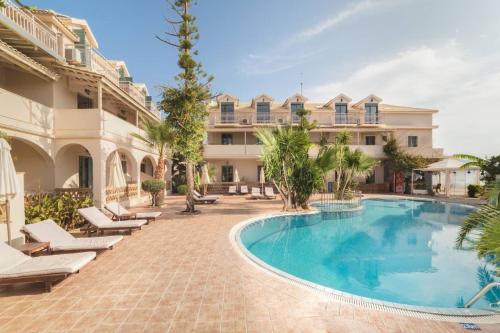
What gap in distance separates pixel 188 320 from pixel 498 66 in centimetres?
1651

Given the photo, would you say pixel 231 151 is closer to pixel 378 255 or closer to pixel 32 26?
pixel 32 26

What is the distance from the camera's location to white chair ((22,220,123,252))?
19.8 ft

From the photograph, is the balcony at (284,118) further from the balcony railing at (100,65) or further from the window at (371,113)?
the balcony railing at (100,65)

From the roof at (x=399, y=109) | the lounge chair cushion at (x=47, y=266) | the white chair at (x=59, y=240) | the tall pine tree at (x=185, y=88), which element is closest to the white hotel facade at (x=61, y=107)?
the tall pine tree at (x=185, y=88)

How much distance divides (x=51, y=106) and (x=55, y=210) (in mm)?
6378

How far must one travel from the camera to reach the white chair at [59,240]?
6027 millimetres

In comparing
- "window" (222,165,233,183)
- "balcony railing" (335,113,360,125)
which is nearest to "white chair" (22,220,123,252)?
"window" (222,165,233,183)

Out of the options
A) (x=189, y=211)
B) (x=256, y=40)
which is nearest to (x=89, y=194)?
(x=189, y=211)

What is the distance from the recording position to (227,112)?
90.7ft

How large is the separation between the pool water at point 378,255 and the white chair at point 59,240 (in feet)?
14.8

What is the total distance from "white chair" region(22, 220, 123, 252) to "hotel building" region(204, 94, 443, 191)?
19.4 m

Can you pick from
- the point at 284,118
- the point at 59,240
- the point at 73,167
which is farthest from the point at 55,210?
the point at 284,118

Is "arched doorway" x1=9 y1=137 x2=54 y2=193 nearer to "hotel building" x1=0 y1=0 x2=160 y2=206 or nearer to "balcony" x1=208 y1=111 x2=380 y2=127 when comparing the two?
"hotel building" x1=0 y1=0 x2=160 y2=206

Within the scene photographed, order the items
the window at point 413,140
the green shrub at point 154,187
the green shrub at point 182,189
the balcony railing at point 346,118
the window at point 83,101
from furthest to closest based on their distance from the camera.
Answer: the window at point 413,140 < the balcony railing at point 346,118 < the green shrub at point 182,189 < the green shrub at point 154,187 < the window at point 83,101
